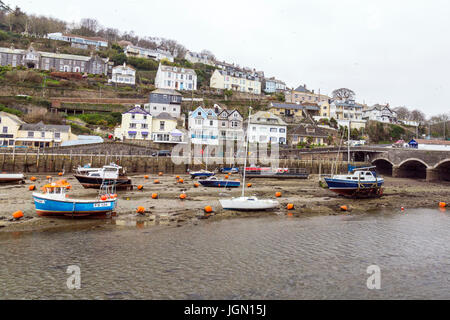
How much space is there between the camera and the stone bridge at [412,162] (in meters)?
44.0

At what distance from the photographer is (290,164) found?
51.7 metres

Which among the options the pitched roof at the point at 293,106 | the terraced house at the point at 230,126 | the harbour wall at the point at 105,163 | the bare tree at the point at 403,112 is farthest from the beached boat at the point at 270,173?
the bare tree at the point at 403,112

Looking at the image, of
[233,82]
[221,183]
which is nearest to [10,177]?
[221,183]

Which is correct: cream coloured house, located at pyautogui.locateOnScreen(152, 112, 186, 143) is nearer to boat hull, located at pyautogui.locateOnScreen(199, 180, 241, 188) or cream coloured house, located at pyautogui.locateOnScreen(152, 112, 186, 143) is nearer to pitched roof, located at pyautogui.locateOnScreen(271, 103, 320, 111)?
boat hull, located at pyautogui.locateOnScreen(199, 180, 241, 188)

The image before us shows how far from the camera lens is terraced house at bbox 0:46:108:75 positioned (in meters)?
80.6

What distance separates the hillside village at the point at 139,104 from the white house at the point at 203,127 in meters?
0.23

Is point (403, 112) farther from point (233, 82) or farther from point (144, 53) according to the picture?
point (144, 53)

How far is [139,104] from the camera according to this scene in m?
69.8

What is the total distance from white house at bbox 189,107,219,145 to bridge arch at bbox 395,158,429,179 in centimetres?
3592

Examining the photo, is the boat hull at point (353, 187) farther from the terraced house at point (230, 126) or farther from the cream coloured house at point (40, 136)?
the cream coloured house at point (40, 136)

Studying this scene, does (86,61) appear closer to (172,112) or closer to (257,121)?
(172,112)

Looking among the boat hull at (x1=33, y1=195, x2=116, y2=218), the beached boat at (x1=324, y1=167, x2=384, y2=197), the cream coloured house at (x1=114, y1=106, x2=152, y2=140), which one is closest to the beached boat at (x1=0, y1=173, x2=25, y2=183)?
the boat hull at (x1=33, y1=195, x2=116, y2=218)

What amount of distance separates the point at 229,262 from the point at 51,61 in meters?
95.6
